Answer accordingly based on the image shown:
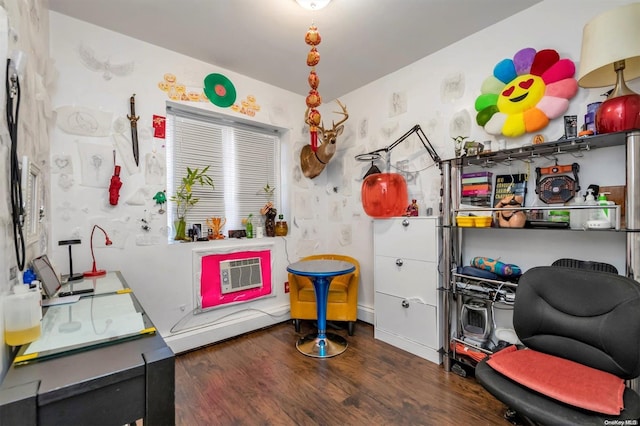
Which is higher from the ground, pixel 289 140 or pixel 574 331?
pixel 289 140

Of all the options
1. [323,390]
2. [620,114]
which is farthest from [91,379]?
[620,114]

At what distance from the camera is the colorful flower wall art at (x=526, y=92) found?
1932mm

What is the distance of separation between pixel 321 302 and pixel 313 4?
233 cm

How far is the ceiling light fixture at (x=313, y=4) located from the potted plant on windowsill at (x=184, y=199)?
1696 millimetres

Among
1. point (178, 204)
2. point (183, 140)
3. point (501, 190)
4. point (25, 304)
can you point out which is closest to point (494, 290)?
point (501, 190)

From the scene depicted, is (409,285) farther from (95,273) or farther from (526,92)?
(95,273)

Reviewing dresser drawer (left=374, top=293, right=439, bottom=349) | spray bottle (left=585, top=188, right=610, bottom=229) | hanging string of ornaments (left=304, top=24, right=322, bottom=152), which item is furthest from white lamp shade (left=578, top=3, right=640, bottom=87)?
dresser drawer (left=374, top=293, right=439, bottom=349)

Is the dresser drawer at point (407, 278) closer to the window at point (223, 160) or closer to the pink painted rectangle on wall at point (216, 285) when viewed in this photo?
the pink painted rectangle on wall at point (216, 285)

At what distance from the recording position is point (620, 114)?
1510 millimetres

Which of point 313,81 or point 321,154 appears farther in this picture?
point 321,154

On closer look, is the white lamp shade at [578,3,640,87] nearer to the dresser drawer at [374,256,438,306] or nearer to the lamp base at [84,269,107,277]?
the dresser drawer at [374,256,438,306]

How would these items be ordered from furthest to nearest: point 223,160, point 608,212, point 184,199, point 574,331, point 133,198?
point 223,160 → point 184,199 → point 133,198 → point 608,212 → point 574,331

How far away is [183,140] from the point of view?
2.85 meters

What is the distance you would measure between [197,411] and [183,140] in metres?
2.31
